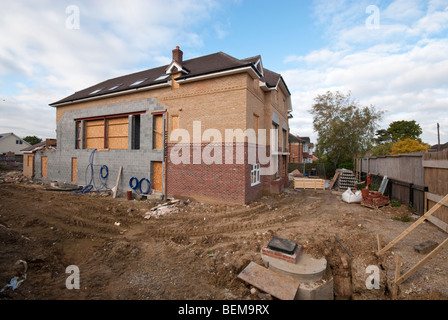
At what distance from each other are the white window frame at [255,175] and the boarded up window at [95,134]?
12.2 metres

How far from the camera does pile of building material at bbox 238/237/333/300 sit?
4176 millimetres

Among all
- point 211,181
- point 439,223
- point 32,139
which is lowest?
point 439,223

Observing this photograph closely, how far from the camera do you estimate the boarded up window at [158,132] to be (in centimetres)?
1302

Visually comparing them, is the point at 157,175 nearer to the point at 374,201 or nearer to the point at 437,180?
the point at 374,201

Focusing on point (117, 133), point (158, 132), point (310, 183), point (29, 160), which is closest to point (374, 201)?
point (310, 183)

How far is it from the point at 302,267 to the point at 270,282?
3.03ft

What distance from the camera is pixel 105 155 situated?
15.1 metres

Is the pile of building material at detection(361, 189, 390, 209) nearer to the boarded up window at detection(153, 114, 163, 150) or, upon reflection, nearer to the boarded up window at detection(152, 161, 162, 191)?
the boarded up window at detection(152, 161, 162, 191)

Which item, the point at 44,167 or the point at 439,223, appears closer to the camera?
the point at 439,223

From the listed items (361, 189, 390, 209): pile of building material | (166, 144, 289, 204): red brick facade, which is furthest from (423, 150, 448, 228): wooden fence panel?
(166, 144, 289, 204): red brick facade

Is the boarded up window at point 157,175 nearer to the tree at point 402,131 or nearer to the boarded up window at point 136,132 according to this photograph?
the boarded up window at point 136,132
